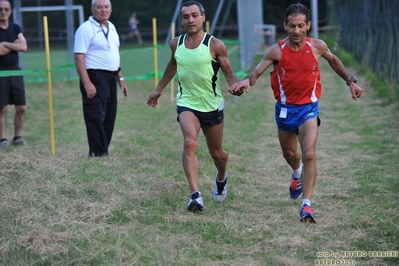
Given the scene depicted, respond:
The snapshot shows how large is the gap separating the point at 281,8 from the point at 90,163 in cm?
3715

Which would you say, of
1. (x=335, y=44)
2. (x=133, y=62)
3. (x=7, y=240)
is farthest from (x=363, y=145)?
(x=335, y=44)

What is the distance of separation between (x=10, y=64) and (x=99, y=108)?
6.42ft

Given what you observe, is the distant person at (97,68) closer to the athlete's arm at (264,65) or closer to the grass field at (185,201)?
the grass field at (185,201)

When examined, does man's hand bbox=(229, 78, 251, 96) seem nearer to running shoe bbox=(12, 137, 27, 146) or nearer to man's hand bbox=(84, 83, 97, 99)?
man's hand bbox=(84, 83, 97, 99)

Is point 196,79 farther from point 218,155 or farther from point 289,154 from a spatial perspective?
point 289,154

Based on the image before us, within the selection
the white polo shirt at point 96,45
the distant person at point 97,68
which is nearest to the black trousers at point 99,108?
the distant person at point 97,68

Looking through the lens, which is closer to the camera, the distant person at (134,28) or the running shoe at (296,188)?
the running shoe at (296,188)

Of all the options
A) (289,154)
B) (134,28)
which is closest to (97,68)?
(289,154)

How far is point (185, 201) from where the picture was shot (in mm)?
7000

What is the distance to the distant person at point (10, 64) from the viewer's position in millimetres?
10320

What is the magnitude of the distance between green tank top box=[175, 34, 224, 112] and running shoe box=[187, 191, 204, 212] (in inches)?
31.8

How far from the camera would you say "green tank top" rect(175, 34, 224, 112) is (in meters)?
6.74

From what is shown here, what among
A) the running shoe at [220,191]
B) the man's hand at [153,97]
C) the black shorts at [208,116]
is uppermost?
the man's hand at [153,97]

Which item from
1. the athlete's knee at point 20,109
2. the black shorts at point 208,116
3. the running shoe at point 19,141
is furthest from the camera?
the athlete's knee at point 20,109
